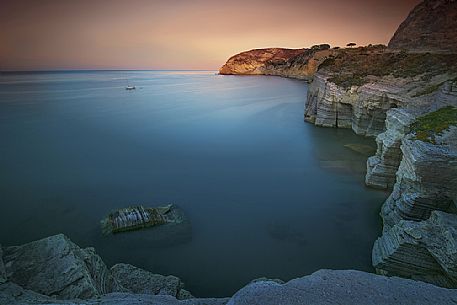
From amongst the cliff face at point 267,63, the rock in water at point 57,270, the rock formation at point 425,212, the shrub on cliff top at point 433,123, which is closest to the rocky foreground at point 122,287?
the rock in water at point 57,270

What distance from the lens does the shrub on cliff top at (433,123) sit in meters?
9.52

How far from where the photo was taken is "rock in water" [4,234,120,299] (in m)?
5.39

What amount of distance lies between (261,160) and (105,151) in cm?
1240

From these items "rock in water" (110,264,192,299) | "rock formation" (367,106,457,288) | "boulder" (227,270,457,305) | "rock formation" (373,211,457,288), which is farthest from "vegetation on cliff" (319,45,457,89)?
"rock in water" (110,264,192,299)

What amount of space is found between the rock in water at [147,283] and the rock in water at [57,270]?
0.98 m

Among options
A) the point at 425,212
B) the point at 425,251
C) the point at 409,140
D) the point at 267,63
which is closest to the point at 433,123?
the point at 409,140

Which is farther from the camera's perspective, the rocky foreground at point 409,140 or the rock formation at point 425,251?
the rocky foreground at point 409,140

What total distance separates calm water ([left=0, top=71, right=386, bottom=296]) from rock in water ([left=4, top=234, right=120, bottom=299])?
3.63m

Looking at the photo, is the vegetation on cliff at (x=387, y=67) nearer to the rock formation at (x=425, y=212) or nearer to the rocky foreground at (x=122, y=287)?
the rock formation at (x=425, y=212)

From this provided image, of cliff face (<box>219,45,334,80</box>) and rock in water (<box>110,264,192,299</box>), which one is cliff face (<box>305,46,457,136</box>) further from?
cliff face (<box>219,45,334,80</box>)

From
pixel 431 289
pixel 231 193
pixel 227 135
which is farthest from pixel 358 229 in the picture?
pixel 227 135

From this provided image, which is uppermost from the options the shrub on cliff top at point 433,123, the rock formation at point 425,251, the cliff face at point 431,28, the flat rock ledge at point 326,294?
the cliff face at point 431,28

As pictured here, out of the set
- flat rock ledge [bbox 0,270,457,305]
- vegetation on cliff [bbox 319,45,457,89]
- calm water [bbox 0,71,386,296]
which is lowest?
calm water [bbox 0,71,386,296]

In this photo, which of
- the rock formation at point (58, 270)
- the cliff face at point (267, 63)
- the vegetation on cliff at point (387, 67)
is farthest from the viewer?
the cliff face at point (267, 63)
